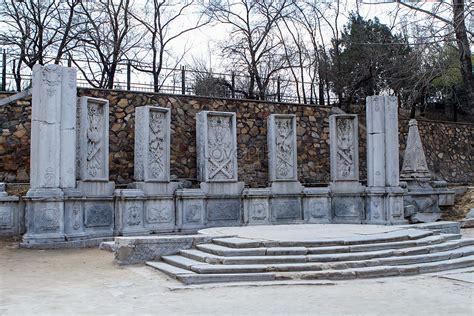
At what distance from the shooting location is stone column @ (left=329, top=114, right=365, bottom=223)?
1454 cm

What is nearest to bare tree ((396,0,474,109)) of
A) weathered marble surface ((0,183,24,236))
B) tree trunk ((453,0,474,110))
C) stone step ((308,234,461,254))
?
tree trunk ((453,0,474,110))

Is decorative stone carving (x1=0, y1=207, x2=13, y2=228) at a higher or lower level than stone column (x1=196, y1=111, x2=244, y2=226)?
lower

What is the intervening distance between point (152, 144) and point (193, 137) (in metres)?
3.61

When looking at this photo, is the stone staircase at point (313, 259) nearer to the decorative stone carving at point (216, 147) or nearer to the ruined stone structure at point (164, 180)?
the ruined stone structure at point (164, 180)

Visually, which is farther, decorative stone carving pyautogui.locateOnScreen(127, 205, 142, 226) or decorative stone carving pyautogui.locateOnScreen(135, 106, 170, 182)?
decorative stone carving pyautogui.locateOnScreen(135, 106, 170, 182)

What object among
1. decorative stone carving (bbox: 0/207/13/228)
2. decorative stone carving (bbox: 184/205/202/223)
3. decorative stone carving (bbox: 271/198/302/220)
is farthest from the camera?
decorative stone carving (bbox: 271/198/302/220)

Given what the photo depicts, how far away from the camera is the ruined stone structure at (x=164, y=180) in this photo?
35.8ft

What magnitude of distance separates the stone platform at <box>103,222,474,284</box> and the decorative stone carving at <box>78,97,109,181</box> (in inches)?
129

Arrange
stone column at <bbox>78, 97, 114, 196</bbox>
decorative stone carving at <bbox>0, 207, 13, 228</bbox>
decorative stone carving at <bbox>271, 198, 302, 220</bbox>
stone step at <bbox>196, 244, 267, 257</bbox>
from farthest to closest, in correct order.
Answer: decorative stone carving at <bbox>271, 198, 302, 220</bbox> < stone column at <bbox>78, 97, 114, 196</bbox> < decorative stone carving at <bbox>0, 207, 13, 228</bbox> < stone step at <bbox>196, 244, 267, 257</bbox>

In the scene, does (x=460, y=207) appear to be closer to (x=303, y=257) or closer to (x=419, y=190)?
(x=419, y=190)

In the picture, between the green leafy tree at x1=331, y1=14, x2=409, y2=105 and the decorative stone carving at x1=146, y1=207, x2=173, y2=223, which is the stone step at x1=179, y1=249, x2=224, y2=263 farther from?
the green leafy tree at x1=331, y1=14, x2=409, y2=105

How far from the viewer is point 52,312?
216 inches

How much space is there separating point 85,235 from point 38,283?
4040 millimetres

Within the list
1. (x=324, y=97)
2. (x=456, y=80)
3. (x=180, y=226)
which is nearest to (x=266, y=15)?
(x=324, y=97)
